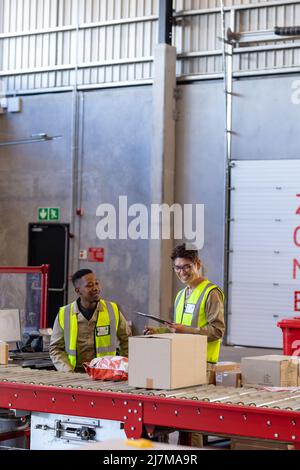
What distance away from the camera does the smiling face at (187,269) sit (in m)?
6.58

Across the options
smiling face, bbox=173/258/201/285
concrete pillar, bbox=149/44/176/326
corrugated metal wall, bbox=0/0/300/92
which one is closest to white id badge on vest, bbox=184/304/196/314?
smiling face, bbox=173/258/201/285

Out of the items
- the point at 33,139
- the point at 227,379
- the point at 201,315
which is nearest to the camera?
the point at 227,379

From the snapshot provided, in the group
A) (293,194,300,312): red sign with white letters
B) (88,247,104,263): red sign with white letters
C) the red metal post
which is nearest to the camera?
the red metal post

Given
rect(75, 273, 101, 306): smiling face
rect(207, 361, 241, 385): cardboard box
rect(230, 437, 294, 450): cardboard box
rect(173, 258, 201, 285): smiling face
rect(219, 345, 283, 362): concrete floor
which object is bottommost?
rect(219, 345, 283, 362): concrete floor

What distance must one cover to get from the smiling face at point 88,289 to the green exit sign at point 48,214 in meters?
8.98

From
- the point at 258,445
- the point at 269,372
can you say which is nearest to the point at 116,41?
the point at 269,372

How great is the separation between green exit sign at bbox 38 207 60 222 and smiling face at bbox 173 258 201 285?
9.45 meters

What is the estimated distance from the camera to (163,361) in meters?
5.33

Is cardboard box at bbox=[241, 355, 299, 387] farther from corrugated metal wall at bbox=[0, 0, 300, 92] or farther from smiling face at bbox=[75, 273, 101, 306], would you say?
corrugated metal wall at bbox=[0, 0, 300, 92]

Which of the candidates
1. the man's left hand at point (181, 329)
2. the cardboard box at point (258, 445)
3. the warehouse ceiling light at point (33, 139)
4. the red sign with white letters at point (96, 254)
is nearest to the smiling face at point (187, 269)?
the man's left hand at point (181, 329)

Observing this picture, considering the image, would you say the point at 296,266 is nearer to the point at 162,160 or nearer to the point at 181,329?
the point at 162,160

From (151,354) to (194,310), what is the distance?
1.29 metres

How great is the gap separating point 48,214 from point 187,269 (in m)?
9.66

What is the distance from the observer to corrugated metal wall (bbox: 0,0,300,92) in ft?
45.7
